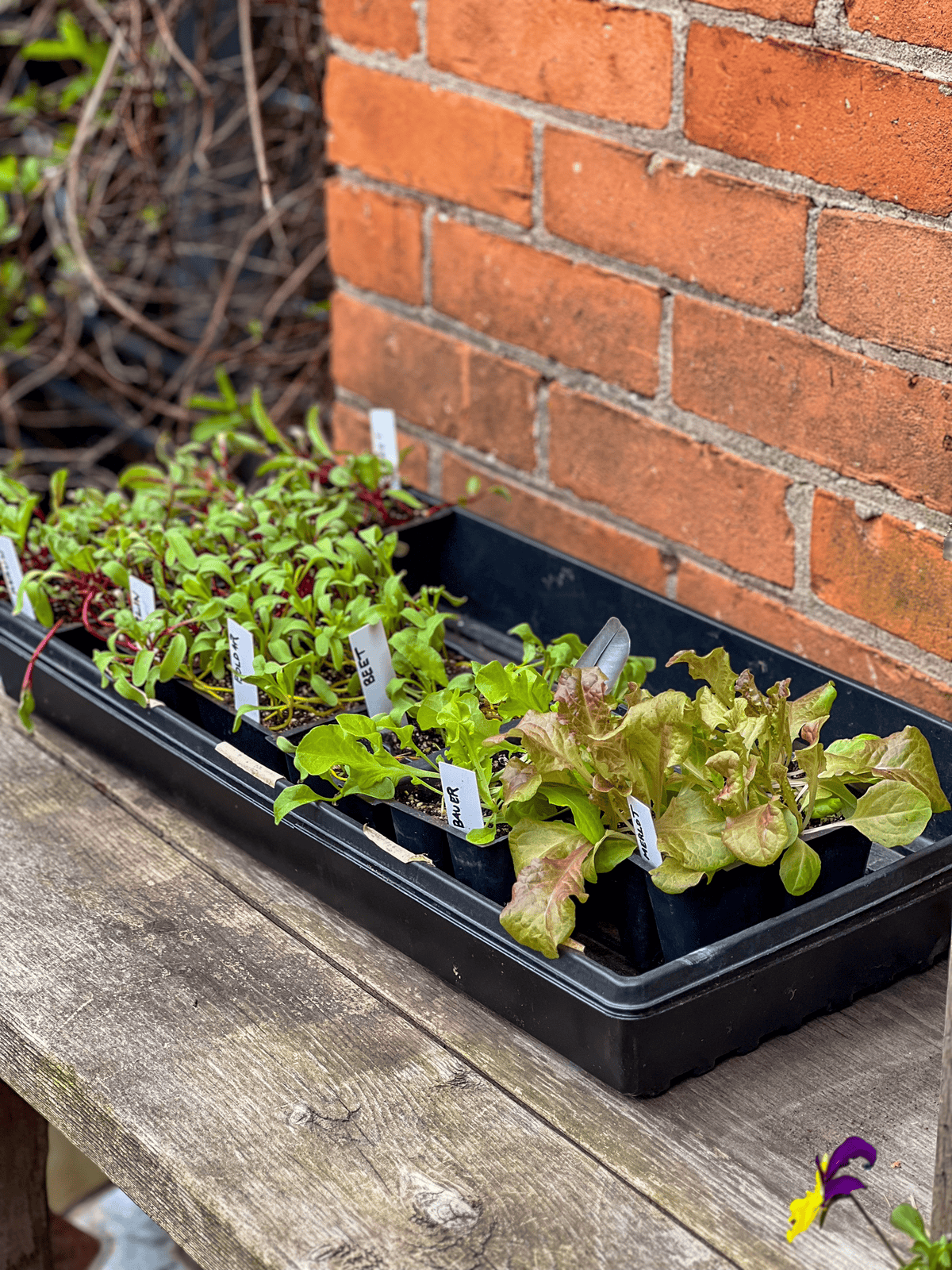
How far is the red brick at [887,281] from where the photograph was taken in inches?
40.5

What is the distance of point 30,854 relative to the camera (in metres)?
1.07

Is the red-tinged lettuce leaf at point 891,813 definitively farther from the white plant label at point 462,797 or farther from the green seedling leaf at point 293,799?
the green seedling leaf at point 293,799

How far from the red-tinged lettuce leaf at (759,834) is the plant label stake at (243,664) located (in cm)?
40

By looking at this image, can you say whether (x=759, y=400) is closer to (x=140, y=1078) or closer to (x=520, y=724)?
(x=520, y=724)

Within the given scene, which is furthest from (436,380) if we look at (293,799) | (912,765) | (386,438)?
(912,765)

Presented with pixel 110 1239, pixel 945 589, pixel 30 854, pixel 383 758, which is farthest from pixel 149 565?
pixel 110 1239

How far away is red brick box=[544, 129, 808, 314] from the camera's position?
45.1 inches

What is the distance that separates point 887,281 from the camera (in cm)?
107

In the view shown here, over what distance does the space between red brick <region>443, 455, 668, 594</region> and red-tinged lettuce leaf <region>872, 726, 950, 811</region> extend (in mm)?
487

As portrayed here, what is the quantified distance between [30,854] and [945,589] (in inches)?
28.7

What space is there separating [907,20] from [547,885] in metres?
0.66

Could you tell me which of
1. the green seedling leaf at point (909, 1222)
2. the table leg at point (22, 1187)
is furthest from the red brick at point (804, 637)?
the table leg at point (22, 1187)

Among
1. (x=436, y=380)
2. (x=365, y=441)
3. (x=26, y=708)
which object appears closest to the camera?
(x=26, y=708)

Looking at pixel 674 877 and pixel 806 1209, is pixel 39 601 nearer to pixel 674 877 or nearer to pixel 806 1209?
pixel 674 877
